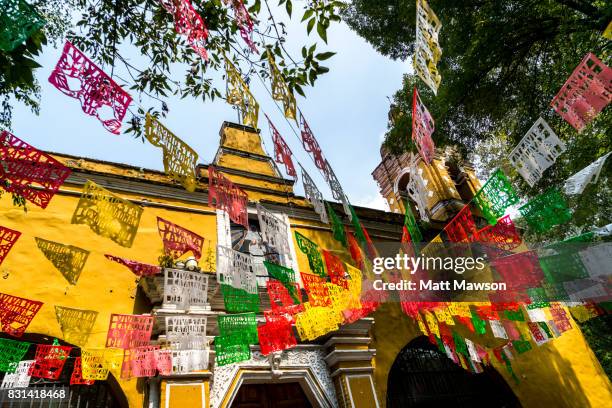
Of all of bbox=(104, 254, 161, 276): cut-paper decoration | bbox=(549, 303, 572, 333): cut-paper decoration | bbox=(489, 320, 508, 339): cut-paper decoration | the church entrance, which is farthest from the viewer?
bbox=(549, 303, 572, 333): cut-paper decoration

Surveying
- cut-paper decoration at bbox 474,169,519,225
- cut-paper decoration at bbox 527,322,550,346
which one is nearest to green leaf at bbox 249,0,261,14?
cut-paper decoration at bbox 474,169,519,225

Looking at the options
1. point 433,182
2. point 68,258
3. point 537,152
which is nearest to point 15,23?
point 68,258

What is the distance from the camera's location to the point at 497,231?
729 centimetres

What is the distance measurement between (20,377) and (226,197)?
3.00 m

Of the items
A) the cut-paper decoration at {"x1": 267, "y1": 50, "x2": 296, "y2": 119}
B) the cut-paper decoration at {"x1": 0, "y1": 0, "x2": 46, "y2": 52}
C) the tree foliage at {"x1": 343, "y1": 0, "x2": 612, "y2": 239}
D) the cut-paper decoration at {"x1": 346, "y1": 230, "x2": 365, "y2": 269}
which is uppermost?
the tree foliage at {"x1": 343, "y1": 0, "x2": 612, "y2": 239}

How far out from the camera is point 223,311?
5617 mm

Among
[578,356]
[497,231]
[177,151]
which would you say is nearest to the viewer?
[177,151]

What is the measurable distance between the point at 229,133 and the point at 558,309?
362 inches

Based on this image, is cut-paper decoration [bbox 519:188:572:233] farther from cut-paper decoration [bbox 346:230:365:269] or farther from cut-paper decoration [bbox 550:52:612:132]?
cut-paper decoration [bbox 346:230:365:269]

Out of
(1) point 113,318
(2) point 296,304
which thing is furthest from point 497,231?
(1) point 113,318

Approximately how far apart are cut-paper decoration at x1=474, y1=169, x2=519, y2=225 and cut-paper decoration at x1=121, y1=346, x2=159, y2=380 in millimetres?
4615

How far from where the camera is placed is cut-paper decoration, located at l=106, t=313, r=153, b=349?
421cm

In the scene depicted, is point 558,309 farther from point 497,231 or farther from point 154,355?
point 154,355

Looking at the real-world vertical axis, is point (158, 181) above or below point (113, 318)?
above
